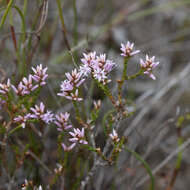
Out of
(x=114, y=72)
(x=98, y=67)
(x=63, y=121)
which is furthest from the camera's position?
(x=114, y=72)

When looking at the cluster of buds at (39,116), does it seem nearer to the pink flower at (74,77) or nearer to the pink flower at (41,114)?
the pink flower at (41,114)

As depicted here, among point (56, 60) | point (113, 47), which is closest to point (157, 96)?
point (56, 60)

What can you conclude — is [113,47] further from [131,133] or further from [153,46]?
[131,133]

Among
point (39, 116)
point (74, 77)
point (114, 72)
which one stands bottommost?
point (39, 116)

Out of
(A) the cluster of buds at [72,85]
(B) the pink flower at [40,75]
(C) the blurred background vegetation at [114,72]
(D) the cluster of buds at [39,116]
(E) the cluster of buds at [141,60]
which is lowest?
(D) the cluster of buds at [39,116]

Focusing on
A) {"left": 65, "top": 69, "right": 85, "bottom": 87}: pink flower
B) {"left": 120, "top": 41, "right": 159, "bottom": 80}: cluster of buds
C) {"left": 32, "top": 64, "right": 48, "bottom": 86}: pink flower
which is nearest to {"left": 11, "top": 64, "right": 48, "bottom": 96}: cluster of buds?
{"left": 32, "top": 64, "right": 48, "bottom": 86}: pink flower

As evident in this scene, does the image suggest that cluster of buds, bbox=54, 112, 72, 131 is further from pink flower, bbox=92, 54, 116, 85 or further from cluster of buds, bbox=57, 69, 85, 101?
pink flower, bbox=92, 54, 116, 85

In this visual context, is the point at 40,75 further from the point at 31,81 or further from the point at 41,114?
the point at 41,114

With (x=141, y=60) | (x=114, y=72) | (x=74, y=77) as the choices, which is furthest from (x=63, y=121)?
(x=114, y=72)

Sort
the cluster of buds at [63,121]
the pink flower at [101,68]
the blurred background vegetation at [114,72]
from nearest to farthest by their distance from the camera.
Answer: the pink flower at [101,68]
the cluster of buds at [63,121]
the blurred background vegetation at [114,72]

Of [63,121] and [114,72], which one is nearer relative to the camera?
[63,121]

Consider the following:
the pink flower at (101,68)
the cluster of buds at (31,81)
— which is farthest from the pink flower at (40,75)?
the pink flower at (101,68)
